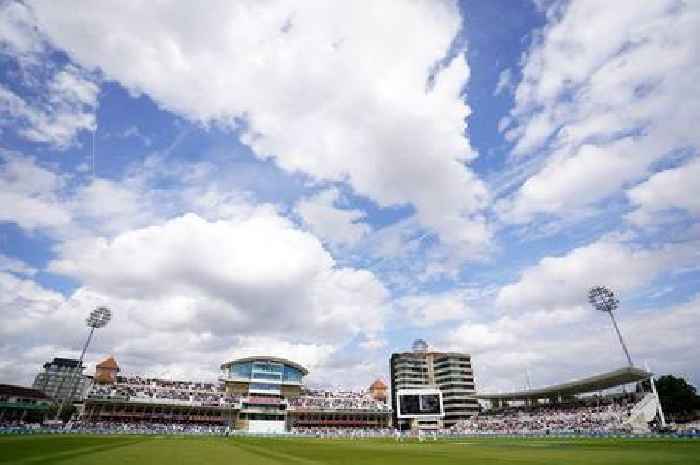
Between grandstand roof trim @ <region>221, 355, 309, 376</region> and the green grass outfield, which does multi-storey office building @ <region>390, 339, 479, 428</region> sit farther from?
the green grass outfield

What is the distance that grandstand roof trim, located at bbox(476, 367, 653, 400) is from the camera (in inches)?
2440

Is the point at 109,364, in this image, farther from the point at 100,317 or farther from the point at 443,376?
the point at 443,376

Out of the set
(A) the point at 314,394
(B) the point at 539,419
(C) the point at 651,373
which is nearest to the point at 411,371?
(A) the point at 314,394

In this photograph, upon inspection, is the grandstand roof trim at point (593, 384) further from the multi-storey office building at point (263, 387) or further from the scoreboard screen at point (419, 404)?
the multi-storey office building at point (263, 387)

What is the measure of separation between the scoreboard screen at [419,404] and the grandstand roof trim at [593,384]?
751 inches

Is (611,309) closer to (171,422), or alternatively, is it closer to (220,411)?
(220,411)

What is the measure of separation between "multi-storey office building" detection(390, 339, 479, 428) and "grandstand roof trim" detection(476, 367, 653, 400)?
34.9 metres

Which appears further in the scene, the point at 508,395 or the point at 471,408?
the point at 471,408

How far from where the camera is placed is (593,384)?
6956 centimetres

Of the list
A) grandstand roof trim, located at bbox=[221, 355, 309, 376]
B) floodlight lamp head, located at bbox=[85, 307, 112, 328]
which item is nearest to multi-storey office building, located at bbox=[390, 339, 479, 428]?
grandstand roof trim, located at bbox=[221, 355, 309, 376]

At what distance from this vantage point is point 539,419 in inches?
2965

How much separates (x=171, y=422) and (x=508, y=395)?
2966 inches

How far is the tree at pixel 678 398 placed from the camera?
3048 inches

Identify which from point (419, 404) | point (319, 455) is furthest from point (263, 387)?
point (319, 455)
